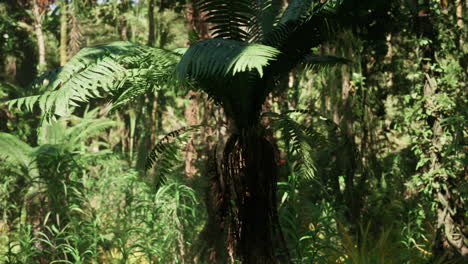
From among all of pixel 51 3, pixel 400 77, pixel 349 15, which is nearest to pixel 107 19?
pixel 51 3

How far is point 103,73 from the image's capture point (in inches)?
168

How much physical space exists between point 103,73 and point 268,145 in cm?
149

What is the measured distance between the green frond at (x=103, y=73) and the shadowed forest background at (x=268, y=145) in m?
0.02

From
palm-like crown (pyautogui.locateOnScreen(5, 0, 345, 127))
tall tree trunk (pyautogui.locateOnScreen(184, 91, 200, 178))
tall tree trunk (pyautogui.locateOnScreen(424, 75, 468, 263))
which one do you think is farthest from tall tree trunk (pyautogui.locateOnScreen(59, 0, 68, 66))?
tall tree trunk (pyautogui.locateOnScreen(424, 75, 468, 263))

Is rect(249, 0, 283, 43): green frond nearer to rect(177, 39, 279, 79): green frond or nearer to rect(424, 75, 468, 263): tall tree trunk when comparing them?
rect(177, 39, 279, 79): green frond

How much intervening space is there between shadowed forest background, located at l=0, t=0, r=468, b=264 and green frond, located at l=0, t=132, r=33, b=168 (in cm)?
2

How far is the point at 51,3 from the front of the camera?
45.2 ft

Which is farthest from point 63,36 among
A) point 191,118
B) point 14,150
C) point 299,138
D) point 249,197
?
point 249,197

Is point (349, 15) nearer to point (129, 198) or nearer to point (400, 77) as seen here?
point (400, 77)

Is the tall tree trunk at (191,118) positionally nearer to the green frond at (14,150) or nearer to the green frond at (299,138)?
the green frond at (14,150)

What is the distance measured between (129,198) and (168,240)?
0.60m

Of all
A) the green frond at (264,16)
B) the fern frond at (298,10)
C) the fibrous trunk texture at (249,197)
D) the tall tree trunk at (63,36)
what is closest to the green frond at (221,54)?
the fern frond at (298,10)

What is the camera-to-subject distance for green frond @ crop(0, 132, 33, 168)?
679cm

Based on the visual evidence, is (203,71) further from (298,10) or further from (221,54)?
(298,10)
